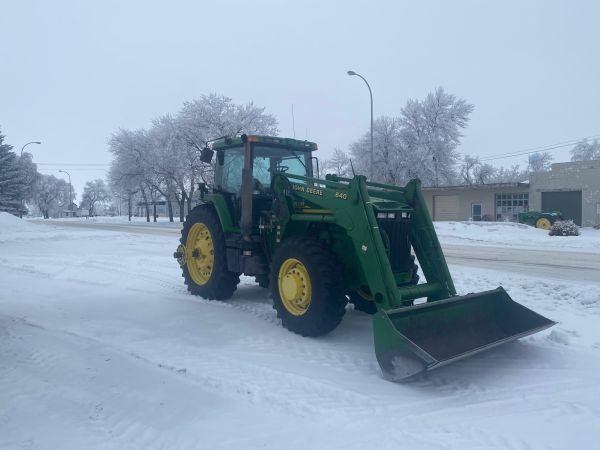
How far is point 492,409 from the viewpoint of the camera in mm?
3842

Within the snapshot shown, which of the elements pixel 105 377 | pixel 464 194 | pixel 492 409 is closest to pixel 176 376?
pixel 105 377

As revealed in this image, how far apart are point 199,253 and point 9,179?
148ft

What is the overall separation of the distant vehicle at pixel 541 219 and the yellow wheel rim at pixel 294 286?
86.5ft

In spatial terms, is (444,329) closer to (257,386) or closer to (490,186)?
(257,386)

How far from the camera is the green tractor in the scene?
4668 millimetres

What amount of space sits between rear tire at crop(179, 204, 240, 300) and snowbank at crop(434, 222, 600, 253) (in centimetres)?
1395

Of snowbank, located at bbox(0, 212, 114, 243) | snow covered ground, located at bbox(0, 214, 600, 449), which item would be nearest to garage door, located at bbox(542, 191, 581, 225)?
snowbank, located at bbox(0, 212, 114, 243)

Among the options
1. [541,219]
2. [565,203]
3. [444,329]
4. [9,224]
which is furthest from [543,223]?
[9,224]

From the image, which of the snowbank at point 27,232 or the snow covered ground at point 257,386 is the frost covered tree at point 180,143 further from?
the snow covered ground at point 257,386

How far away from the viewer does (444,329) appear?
15.9 ft

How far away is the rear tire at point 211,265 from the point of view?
7414 mm

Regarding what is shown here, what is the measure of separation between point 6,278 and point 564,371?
31.0 feet

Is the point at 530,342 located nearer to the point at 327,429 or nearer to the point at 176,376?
the point at 327,429

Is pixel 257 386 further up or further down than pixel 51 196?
further down
